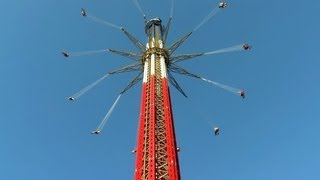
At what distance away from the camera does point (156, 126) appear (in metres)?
50.5

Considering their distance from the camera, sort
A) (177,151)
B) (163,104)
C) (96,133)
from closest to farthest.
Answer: (177,151) → (163,104) → (96,133)

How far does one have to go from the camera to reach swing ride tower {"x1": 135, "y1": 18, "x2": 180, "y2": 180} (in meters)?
45.8

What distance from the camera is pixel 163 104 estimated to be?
53625mm

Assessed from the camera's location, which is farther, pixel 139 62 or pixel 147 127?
pixel 139 62

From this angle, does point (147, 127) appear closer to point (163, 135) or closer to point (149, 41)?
point (163, 135)

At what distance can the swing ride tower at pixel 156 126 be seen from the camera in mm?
45844

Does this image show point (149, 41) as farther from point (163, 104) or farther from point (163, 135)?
point (163, 135)

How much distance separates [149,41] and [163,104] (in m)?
14.8

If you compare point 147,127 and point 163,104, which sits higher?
point 163,104

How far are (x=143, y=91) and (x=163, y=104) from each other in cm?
369

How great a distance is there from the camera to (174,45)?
64.7 meters

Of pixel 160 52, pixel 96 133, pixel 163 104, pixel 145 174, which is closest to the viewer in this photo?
pixel 145 174

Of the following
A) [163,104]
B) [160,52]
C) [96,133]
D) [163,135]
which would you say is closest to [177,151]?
[163,135]

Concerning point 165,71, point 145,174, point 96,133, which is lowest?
point 145,174
